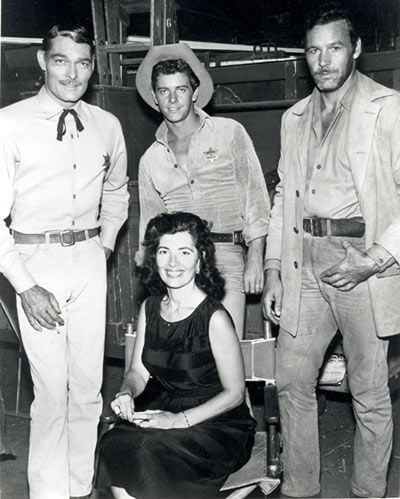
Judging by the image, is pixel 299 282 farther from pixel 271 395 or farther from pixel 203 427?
pixel 203 427

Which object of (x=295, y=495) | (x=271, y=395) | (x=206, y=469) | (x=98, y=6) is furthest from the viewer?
(x=98, y=6)

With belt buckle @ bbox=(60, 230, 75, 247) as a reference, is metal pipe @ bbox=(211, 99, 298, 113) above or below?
above

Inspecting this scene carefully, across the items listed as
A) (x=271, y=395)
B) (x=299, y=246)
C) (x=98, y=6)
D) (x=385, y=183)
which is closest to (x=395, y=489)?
(x=271, y=395)

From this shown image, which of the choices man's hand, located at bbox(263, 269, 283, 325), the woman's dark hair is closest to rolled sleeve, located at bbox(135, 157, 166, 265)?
the woman's dark hair

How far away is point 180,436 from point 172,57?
2155 mm

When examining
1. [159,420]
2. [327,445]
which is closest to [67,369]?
[159,420]

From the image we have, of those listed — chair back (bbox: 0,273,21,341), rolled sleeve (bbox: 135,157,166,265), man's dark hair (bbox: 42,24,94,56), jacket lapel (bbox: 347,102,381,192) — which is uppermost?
man's dark hair (bbox: 42,24,94,56)

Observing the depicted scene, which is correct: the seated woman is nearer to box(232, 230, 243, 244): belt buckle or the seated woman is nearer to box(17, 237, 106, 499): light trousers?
box(17, 237, 106, 499): light trousers

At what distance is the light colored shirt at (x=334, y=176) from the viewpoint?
126 inches

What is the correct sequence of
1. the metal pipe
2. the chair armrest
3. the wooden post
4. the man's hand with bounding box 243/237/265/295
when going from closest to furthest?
1. the chair armrest
2. the man's hand with bounding box 243/237/265/295
3. the wooden post
4. the metal pipe

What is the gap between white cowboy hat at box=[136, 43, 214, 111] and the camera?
3.79m

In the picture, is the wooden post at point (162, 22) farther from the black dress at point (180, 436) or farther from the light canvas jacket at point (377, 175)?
the black dress at point (180, 436)

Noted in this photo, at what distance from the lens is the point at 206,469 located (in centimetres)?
277

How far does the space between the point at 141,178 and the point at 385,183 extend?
1.50m
